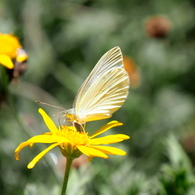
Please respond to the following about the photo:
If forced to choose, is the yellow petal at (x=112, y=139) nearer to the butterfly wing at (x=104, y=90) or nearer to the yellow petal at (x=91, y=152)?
the yellow petal at (x=91, y=152)

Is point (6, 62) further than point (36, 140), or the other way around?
point (6, 62)

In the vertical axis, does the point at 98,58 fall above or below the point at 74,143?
below

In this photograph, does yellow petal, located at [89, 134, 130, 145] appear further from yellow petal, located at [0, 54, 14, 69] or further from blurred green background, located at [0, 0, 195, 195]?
blurred green background, located at [0, 0, 195, 195]

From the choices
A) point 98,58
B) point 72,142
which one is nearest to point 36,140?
point 72,142

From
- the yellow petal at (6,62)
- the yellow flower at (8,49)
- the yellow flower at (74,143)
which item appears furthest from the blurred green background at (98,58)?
the yellow petal at (6,62)

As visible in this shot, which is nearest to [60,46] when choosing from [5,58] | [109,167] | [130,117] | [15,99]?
[15,99]

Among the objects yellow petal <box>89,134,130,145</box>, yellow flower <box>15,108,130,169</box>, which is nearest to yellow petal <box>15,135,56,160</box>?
yellow flower <box>15,108,130,169</box>

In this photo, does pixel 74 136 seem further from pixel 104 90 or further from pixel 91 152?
pixel 104 90
